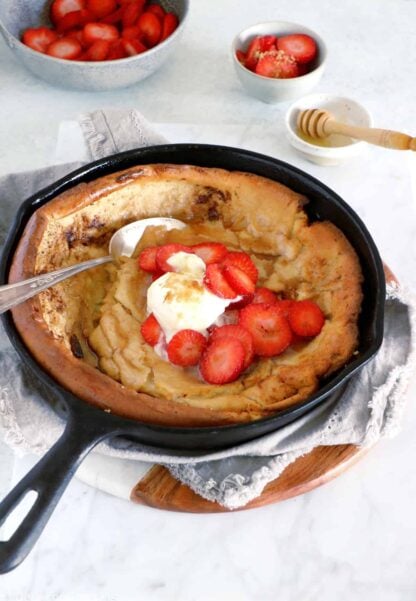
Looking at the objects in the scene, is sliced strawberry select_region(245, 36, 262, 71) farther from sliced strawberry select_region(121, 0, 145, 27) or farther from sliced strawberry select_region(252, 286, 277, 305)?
sliced strawberry select_region(252, 286, 277, 305)

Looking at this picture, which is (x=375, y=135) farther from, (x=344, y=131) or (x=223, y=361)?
(x=223, y=361)

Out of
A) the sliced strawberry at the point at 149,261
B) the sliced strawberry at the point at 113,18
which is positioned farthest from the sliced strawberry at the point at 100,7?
the sliced strawberry at the point at 149,261

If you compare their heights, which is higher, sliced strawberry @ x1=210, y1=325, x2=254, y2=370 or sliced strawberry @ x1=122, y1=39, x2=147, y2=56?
sliced strawberry @ x1=122, y1=39, x2=147, y2=56

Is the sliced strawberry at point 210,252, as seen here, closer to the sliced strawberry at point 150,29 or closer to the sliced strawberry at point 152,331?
the sliced strawberry at point 152,331

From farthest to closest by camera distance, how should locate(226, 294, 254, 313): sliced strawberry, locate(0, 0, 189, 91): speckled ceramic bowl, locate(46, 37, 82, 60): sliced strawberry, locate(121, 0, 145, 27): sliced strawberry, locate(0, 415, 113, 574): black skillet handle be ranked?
locate(121, 0, 145, 27): sliced strawberry → locate(46, 37, 82, 60): sliced strawberry → locate(0, 0, 189, 91): speckled ceramic bowl → locate(226, 294, 254, 313): sliced strawberry → locate(0, 415, 113, 574): black skillet handle

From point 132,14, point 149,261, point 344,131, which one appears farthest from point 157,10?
point 149,261

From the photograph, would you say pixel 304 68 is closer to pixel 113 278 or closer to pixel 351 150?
pixel 351 150

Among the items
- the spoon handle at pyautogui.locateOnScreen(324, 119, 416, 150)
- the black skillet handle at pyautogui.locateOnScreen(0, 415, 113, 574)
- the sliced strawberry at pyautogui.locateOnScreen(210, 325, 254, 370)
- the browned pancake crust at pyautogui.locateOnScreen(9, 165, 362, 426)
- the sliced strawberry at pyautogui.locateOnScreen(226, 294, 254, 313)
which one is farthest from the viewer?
the spoon handle at pyautogui.locateOnScreen(324, 119, 416, 150)

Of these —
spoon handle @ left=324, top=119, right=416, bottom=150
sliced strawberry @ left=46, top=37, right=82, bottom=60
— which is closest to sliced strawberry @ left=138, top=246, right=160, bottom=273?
spoon handle @ left=324, top=119, right=416, bottom=150
